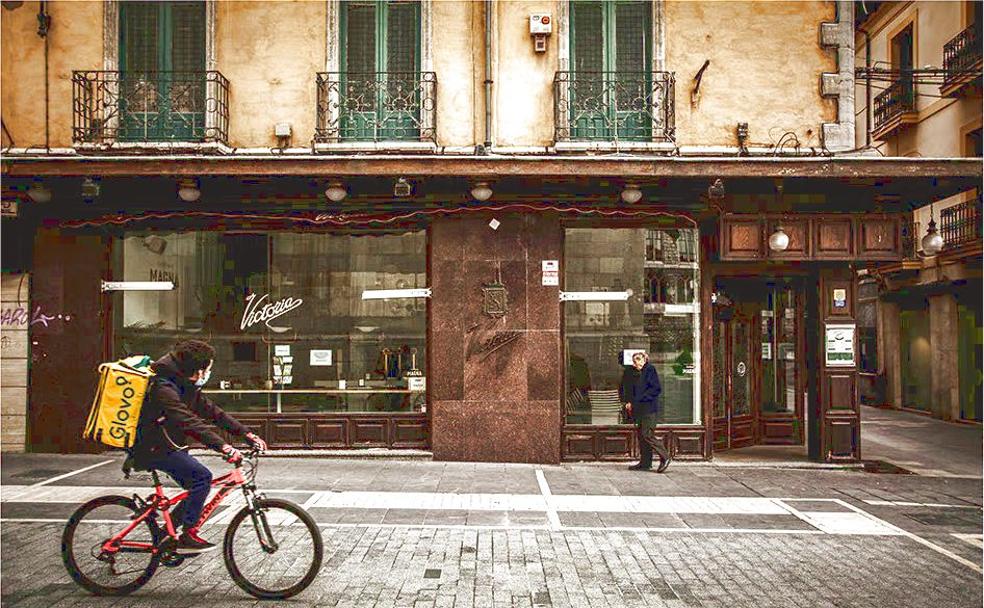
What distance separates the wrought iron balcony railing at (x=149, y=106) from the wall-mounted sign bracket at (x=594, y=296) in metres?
5.60

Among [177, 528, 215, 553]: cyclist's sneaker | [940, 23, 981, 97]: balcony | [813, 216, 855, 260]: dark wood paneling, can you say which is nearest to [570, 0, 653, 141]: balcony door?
[813, 216, 855, 260]: dark wood paneling

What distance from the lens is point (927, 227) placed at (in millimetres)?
22375

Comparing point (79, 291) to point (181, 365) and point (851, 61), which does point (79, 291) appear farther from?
point (851, 61)

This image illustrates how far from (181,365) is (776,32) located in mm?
10100

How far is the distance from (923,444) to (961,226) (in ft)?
24.2

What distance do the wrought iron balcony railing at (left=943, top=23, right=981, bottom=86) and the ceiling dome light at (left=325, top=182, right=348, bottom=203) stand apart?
1492 cm

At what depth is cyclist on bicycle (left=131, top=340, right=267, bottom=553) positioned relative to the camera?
5727 millimetres

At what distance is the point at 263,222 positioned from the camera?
40.7 feet

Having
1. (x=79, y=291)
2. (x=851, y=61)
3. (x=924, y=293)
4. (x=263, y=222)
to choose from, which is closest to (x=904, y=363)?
(x=924, y=293)

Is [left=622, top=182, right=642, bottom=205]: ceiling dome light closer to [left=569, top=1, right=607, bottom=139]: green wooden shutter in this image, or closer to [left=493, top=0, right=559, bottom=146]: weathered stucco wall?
[left=569, top=1, right=607, bottom=139]: green wooden shutter

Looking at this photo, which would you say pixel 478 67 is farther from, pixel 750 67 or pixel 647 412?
pixel 647 412

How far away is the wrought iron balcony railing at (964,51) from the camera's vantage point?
746 inches

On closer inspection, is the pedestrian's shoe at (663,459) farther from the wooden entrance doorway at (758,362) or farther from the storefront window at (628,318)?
the wooden entrance doorway at (758,362)

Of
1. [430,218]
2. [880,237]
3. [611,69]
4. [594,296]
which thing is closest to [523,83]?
[611,69]
